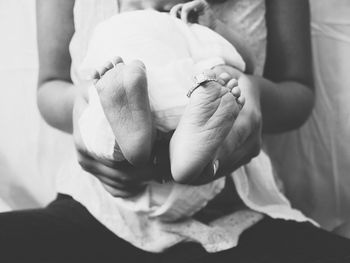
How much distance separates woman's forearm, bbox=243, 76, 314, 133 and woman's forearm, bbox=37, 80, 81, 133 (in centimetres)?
33

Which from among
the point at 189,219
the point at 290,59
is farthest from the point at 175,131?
the point at 290,59

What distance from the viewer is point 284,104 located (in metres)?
1.06

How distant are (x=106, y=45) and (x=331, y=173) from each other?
1.97 ft

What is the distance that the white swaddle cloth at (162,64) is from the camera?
29.2 inches

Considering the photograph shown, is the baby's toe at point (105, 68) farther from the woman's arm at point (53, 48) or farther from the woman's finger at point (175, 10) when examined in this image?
the woman's arm at point (53, 48)

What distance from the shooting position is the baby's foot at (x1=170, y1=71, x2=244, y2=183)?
659 millimetres

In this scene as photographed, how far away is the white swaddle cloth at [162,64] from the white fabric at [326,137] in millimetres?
377

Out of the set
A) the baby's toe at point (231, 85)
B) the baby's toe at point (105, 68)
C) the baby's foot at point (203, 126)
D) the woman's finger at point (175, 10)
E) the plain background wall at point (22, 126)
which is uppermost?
the woman's finger at point (175, 10)

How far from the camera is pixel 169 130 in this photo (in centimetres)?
75

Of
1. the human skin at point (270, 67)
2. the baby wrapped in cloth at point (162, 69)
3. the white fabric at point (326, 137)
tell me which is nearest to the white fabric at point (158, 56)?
the baby wrapped in cloth at point (162, 69)

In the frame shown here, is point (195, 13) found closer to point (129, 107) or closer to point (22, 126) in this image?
point (129, 107)

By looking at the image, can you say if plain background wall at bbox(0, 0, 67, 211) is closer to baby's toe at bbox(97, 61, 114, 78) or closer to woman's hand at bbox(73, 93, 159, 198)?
woman's hand at bbox(73, 93, 159, 198)

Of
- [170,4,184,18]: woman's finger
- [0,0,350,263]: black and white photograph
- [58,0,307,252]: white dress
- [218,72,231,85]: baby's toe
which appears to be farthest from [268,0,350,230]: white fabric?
[218,72,231,85]: baby's toe

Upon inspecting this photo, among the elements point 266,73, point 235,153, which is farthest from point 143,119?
point 266,73
